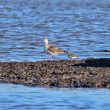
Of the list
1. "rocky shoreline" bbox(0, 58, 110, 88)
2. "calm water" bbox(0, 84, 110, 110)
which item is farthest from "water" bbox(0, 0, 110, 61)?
"calm water" bbox(0, 84, 110, 110)

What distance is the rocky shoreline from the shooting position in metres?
18.5

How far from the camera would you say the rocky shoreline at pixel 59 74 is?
1848 cm

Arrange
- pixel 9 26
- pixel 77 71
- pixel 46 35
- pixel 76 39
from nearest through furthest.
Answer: pixel 77 71
pixel 76 39
pixel 46 35
pixel 9 26

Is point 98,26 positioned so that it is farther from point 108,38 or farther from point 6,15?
point 6,15

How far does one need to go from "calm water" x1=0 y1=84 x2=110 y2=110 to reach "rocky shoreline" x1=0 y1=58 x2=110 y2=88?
556mm

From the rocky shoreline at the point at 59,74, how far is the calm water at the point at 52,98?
556 mm

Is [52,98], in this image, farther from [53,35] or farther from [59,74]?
[53,35]

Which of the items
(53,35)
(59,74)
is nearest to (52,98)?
(59,74)

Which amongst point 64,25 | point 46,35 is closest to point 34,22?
point 64,25

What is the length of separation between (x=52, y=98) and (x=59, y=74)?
265 centimetres

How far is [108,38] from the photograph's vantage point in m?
34.3

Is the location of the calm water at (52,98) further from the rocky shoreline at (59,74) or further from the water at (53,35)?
the water at (53,35)

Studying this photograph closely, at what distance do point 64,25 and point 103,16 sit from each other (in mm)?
10056

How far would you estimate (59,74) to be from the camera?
19.6m
